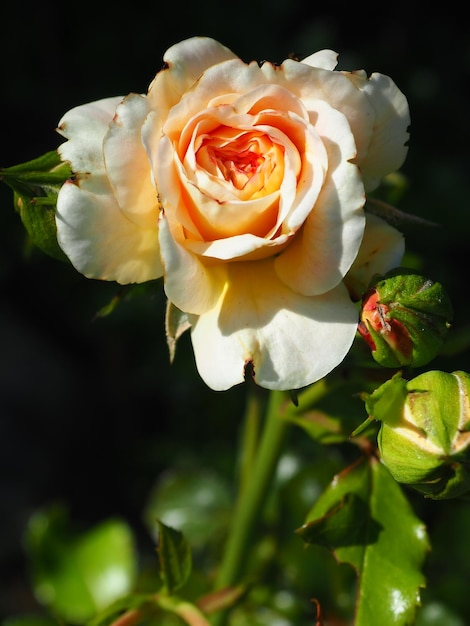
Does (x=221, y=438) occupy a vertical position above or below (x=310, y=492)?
below

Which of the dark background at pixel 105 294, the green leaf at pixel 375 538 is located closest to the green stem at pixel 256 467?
the green leaf at pixel 375 538

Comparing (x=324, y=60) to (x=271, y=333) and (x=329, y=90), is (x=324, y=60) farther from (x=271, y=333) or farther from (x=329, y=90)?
(x=271, y=333)

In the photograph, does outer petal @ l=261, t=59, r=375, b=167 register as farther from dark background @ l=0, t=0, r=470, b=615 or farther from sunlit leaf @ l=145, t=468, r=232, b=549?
dark background @ l=0, t=0, r=470, b=615

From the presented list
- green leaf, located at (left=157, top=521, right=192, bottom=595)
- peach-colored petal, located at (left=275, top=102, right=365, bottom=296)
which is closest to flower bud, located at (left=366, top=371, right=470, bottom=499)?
peach-colored petal, located at (left=275, top=102, right=365, bottom=296)

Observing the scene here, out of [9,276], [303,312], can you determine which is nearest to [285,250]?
[303,312]

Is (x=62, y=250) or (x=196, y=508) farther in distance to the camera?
(x=196, y=508)

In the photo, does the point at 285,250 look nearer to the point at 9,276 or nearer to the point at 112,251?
the point at 112,251

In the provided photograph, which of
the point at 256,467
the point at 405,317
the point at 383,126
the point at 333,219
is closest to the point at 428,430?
the point at 405,317
